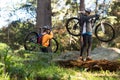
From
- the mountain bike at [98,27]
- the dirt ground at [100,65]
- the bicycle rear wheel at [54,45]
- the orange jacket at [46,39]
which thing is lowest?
the bicycle rear wheel at [54,45]

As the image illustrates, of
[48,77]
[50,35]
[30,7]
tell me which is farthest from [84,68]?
[30,7]

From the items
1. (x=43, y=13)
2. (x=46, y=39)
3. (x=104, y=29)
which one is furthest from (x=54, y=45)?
(x=104, y=29)

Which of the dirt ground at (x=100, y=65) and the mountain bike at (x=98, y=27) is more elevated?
the mountain bike at (x=98, y=27)

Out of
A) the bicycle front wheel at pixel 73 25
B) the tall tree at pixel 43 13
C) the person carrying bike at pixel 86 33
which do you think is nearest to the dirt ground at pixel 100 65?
the person carrying bike at pixel 86 33

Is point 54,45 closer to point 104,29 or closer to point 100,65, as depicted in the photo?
point 104,29

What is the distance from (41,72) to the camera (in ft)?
25.5

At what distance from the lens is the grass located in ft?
21.7

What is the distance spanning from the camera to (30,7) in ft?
129

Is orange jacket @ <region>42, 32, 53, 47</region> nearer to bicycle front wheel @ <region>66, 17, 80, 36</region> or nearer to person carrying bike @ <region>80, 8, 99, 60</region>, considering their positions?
bicycle front wheel @ <region>66, 17, 80, 36</region>

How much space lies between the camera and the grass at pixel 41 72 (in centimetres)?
661

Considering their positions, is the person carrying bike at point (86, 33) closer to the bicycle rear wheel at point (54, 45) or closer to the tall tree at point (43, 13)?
the bicycle rear wheel at point (54, 45)

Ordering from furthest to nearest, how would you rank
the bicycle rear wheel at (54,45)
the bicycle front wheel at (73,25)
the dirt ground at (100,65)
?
the bicycle rear wheel at (54,45) → the bicycle front wheel at (73,25) → the dirt ground at (100,65)

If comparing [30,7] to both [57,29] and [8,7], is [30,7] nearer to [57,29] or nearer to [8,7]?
[8,7]

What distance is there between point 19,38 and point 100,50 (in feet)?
74.2
